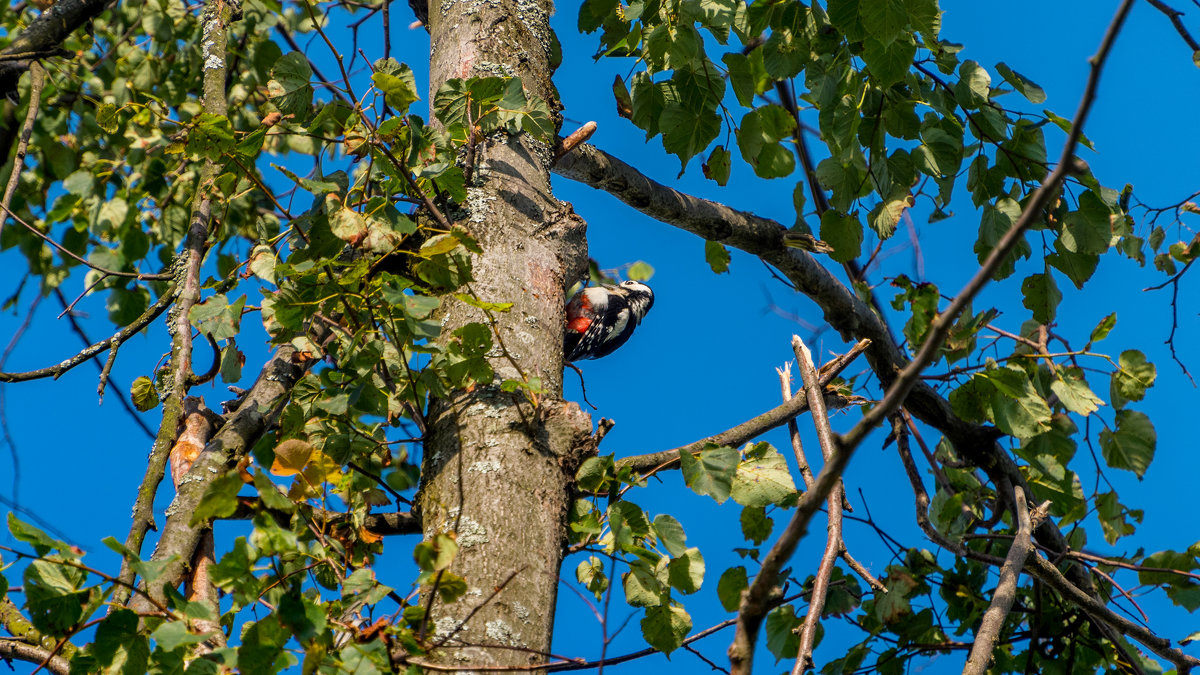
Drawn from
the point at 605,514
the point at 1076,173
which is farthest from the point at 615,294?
the point at 605,514

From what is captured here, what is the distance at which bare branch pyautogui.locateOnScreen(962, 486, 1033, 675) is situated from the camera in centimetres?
130

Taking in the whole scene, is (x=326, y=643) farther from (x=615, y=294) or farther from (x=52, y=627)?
(x=615, y=294)

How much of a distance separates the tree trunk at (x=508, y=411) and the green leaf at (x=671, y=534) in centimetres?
18

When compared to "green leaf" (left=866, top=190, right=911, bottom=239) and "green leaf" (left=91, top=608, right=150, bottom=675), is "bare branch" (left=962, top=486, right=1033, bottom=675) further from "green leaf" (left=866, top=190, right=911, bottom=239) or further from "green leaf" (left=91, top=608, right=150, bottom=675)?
"green leaf" (left=91, top=608, right=150, bottom=675)

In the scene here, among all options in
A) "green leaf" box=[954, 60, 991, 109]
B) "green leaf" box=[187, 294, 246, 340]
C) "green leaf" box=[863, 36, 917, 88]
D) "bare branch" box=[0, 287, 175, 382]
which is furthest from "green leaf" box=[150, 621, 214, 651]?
"green leaf" box=[954, 60, 991, 109]

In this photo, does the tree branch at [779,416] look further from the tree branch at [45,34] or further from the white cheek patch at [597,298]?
the tree branch at [45,34]

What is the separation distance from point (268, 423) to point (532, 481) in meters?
0.64

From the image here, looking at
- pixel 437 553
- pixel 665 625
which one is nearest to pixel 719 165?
pixel 665 625

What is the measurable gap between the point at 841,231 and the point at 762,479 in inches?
28.1

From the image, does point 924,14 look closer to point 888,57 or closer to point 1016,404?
point 888,57

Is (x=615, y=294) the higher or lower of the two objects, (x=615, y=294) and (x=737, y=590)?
the higher

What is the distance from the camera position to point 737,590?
6.69 feet

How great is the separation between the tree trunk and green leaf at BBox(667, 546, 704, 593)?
0.25 meters

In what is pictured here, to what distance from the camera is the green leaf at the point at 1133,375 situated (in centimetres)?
203
